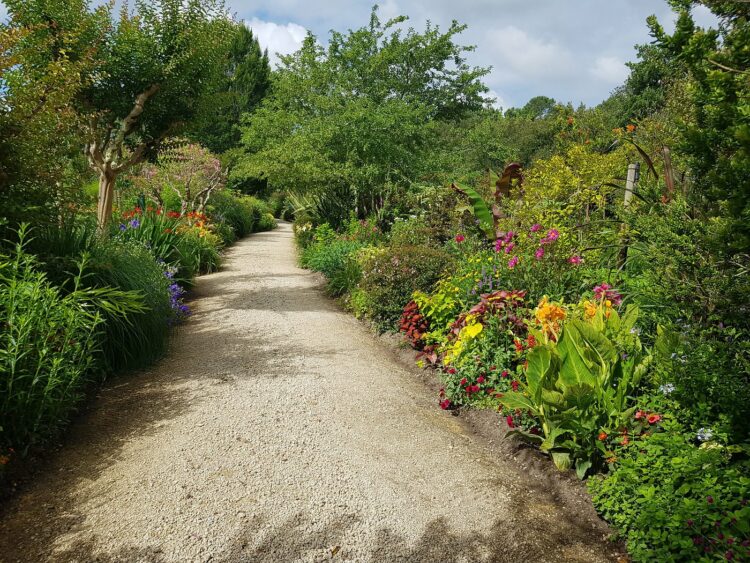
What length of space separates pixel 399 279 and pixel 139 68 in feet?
14.7

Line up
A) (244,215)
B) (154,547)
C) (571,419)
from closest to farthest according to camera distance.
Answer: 1. (154,547)
2. (571,419)
3. (244,215)

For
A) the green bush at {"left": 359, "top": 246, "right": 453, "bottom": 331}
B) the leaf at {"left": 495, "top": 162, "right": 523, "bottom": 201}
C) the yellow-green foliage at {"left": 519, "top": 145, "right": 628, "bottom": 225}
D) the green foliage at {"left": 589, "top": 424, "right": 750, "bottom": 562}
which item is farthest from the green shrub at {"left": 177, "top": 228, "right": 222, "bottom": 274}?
the green foliage at {"left": 589, "top": 424, "right": 750, "bottom": 562}

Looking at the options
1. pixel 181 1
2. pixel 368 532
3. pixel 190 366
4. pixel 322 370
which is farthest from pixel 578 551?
pixel 181 1

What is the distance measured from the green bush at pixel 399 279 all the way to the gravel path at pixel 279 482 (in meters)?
1.58

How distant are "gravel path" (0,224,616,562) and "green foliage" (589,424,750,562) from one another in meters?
0.24

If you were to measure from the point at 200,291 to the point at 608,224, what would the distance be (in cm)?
625

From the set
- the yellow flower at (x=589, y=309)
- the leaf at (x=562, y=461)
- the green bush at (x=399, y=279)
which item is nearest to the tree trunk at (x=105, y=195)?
the green bush at (x=399, y=279)

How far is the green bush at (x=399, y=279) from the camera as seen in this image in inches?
241

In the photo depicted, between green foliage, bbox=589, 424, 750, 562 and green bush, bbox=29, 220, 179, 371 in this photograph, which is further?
green bush, bbox=29, 220, 179, 371

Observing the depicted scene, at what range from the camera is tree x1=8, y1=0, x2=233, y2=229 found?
20.0ft

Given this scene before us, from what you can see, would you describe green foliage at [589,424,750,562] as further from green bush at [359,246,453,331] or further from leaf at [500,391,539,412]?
green bush at [359,246,453,331]

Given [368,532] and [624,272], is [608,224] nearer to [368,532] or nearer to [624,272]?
[624,272]

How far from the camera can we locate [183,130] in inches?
293

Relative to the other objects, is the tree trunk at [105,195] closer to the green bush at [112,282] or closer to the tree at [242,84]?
the green bush at [112,282]
